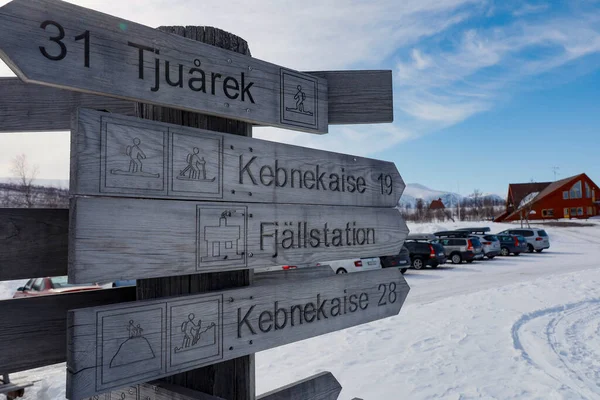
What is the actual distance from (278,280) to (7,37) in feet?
4.57

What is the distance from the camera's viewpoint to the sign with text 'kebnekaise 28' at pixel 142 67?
1.39 m

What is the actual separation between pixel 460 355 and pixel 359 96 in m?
5.08

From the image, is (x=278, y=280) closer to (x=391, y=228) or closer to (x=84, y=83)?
(x=391, y=228)

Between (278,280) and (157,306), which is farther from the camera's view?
(278,280)

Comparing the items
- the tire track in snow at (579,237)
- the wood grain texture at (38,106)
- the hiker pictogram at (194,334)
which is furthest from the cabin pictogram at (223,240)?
the tire track in snow at (579,237)

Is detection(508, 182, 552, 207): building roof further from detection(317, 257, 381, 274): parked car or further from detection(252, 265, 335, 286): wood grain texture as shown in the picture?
detection(252, 265, 335, 286): wood grain texture

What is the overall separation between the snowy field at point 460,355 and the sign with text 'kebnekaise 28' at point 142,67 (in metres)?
4.01

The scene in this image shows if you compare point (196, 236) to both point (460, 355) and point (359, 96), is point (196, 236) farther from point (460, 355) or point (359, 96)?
point (460, 355)

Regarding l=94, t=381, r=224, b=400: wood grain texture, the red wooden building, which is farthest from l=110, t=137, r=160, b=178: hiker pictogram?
the red wooden building

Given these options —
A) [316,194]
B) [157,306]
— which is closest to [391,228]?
[316,194]

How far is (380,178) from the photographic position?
246cm

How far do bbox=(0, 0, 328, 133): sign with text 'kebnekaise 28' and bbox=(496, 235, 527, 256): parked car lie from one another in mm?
27286

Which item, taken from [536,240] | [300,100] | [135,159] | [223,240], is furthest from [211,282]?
[536,240]

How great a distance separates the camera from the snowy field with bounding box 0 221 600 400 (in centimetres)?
512
